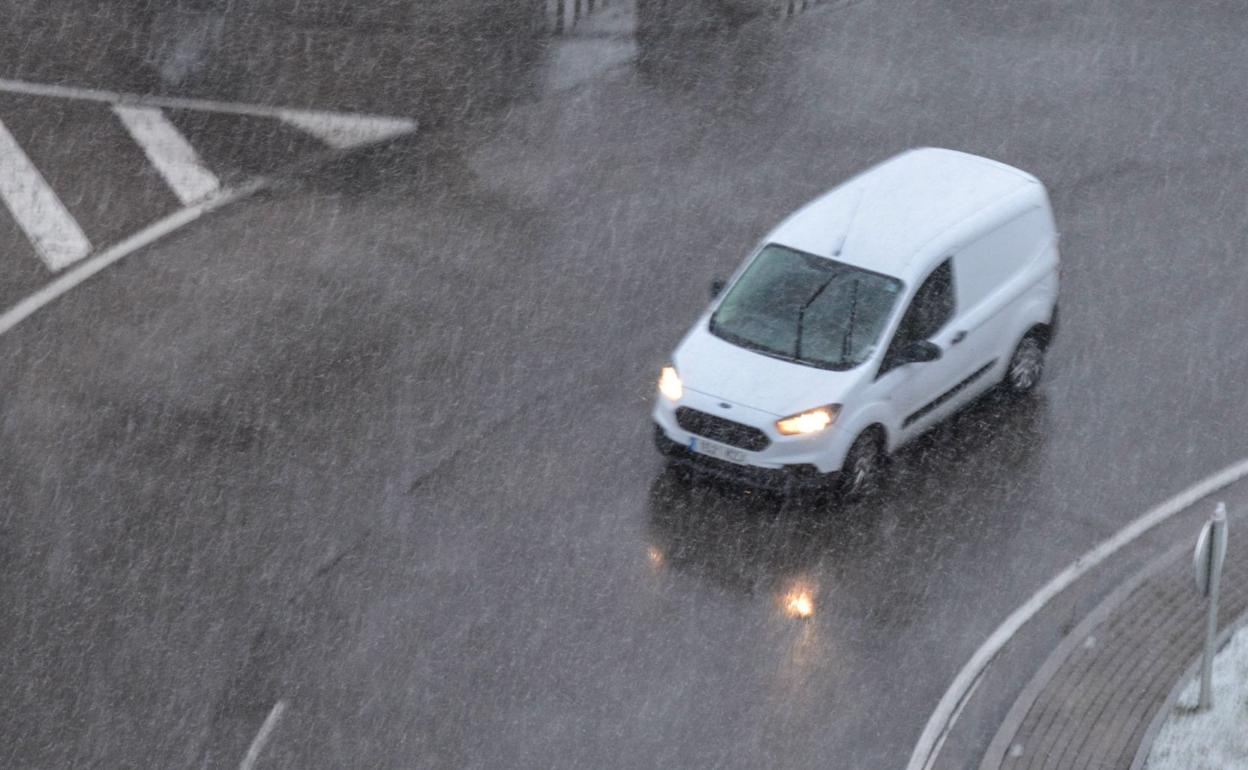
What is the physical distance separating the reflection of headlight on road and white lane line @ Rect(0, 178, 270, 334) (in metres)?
7.94

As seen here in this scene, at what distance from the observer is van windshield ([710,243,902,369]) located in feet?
46.1

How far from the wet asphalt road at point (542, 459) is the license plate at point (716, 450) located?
19.1 inches

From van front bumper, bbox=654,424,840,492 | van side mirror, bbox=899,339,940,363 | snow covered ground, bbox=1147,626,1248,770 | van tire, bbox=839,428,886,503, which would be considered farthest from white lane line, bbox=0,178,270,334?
snow covered ground, bbox=1147,626,1248,770

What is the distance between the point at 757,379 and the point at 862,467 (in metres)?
1.05

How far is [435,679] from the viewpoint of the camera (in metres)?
12.4

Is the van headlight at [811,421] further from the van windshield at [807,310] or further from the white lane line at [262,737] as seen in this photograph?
the white lane line at [262,737]

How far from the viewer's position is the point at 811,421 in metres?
13.7

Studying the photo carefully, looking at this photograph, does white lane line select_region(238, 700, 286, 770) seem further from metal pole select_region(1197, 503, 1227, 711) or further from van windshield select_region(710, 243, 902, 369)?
metal pole select_region(1197, 503, 1227, 711)

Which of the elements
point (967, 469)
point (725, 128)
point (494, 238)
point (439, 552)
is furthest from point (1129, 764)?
point (725, 128)

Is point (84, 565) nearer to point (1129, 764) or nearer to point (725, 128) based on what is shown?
point (1129, 764)

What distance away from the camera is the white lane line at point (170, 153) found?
64.2 ft

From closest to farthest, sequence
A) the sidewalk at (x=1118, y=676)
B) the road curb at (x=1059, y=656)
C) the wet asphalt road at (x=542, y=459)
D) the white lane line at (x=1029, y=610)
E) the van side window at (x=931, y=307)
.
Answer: the sidewalk at (x=1118, y=676) < the road curb at (x=1059, y=656) < the white lane line at (x=1029, y=610) < the wet asphalt road at (x=542, y=459) < the van side window at (x=931, y=307)

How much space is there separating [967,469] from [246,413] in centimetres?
580

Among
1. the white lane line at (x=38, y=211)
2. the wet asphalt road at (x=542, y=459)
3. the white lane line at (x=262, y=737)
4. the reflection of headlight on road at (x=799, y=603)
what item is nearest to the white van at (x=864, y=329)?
the wet asphalt road at (x=542, y=459)
